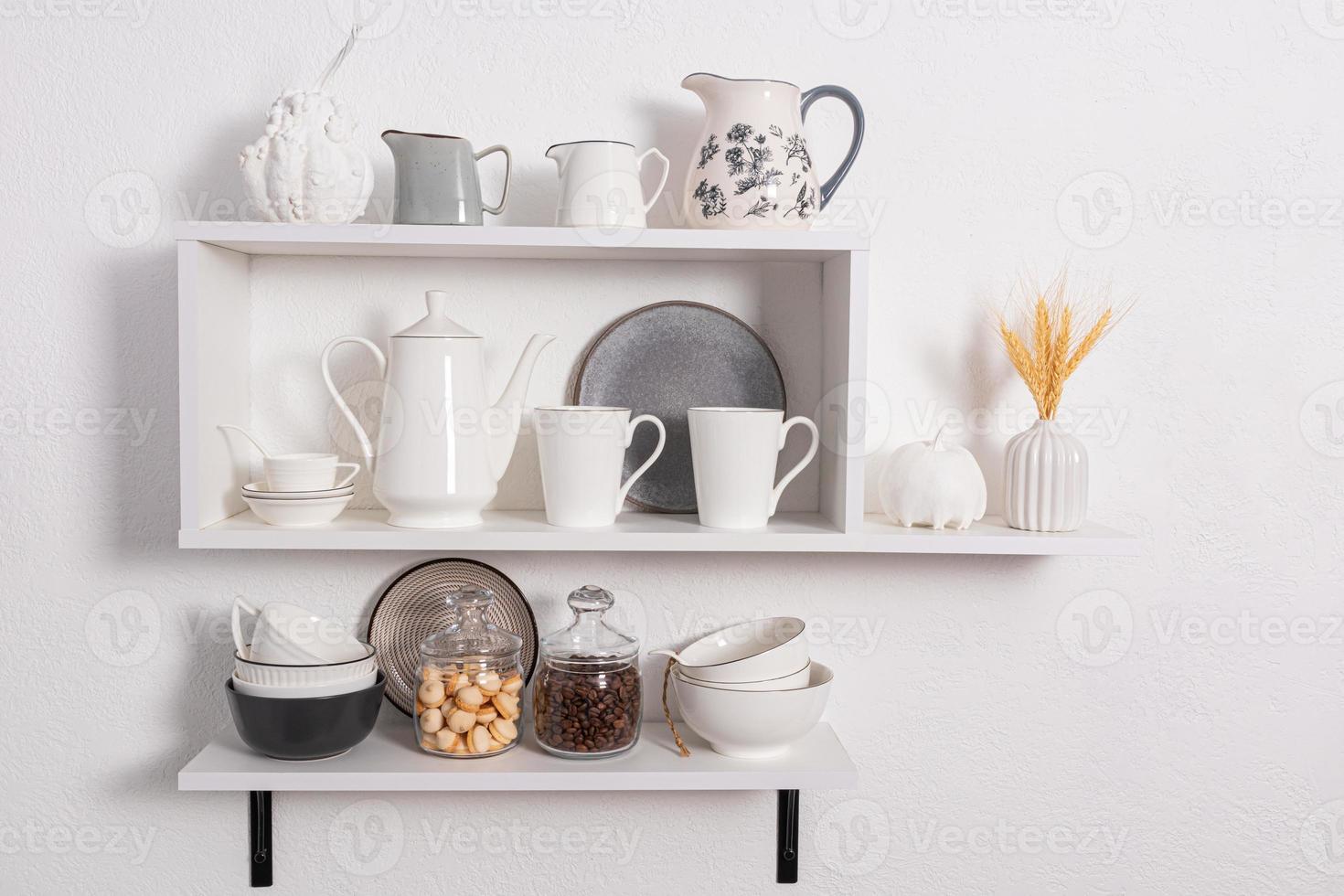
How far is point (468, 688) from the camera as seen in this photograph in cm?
96

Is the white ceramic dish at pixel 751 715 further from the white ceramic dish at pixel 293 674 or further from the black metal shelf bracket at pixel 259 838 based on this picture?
the black metal shelf bracket at pixel 259 838

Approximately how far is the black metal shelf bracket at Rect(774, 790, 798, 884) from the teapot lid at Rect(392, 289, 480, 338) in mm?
586

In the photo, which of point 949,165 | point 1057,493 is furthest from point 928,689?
point 949,165

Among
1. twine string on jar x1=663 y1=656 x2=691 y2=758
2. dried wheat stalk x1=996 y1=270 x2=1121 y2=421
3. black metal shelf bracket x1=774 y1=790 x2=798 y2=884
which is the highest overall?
dried wheat stalk x1=996 y1=270 x2=1121 y2=421

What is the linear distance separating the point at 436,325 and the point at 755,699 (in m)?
0.47

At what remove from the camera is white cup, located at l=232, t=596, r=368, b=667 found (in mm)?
948

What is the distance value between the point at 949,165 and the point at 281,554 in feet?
2.70

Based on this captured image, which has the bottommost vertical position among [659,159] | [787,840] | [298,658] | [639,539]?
[787,840]

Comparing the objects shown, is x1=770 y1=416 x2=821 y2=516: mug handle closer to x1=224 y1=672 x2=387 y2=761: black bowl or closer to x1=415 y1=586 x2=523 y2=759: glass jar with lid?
x1=415 y1=586 x2=523 y2=759: glass jar with lid

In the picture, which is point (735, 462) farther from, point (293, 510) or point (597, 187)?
point (293, 510)

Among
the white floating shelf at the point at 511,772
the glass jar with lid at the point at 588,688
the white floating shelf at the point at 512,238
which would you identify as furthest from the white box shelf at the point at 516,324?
the white floating shelf at the point at 511,772

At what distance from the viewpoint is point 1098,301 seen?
1.08m

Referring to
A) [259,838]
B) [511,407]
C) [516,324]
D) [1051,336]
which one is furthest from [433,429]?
[1051,336]

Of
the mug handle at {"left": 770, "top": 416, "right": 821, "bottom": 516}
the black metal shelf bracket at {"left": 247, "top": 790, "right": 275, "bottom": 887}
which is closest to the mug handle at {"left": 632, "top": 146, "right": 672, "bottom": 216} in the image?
the mug handle at {"left": 770, "top": 416, "right": 821, "bottom": 516}
